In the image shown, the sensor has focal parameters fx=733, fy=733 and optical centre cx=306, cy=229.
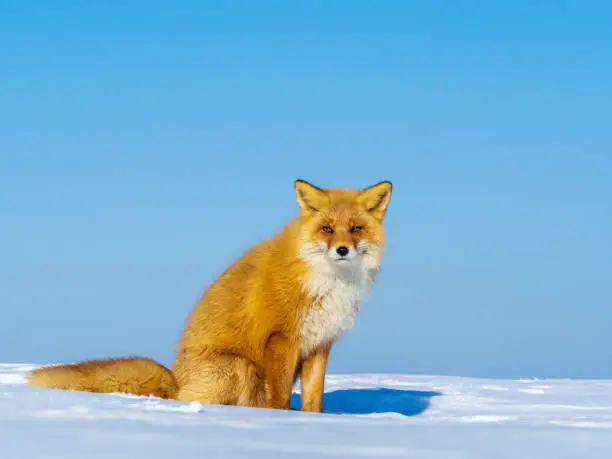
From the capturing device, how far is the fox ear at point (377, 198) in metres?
6.32

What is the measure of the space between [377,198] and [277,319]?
1.38 meters

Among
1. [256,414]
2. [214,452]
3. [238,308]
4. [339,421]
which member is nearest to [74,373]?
[238,308]

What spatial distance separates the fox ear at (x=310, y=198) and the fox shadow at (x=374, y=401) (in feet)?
6.93

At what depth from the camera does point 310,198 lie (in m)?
6.29

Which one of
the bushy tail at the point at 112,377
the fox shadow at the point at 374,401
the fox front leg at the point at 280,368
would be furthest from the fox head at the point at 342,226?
the fox shadow at the point at 374,401

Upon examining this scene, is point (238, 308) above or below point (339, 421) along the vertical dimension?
above

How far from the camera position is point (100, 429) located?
3.37m

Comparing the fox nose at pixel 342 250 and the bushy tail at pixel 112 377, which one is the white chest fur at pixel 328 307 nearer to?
the fox nose at pixel 342 250

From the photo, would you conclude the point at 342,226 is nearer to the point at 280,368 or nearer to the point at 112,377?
the point at 280,368

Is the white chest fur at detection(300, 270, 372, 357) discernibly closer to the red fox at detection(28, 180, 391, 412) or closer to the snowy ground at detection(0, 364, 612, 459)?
the red fox at detection(28, 180, 391, 412)

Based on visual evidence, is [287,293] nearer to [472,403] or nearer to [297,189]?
[297,189]

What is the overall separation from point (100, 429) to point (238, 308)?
8.80 feet

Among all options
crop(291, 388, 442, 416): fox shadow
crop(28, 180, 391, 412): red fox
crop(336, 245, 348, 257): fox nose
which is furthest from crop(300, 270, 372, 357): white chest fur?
crop(291, 388, 442, 416): fox shadow

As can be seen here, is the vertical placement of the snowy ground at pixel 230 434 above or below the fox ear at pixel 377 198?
below
